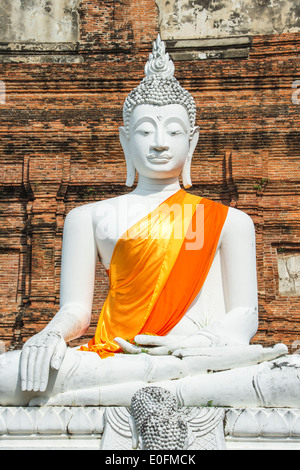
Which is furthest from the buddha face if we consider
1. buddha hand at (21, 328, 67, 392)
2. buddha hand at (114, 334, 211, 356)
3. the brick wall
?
the brick wall

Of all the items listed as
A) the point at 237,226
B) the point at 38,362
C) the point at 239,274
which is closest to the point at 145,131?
the point at 237,226

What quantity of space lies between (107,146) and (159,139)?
5804 millimetres

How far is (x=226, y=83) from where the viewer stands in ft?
37.4

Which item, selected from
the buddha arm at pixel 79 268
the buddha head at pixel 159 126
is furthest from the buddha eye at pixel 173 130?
the buddha arm at pixel 79 268

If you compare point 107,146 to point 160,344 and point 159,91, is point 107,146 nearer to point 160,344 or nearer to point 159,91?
point 159,91

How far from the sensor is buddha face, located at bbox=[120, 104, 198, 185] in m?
5.55

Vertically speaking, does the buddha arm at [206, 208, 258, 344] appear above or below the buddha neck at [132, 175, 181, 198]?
below

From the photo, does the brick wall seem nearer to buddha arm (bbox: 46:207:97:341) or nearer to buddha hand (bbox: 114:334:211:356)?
buddha arm (bbox: 46:207:97:341)

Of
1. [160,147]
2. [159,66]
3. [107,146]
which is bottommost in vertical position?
[107,146]

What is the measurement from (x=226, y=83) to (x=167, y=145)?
619cm

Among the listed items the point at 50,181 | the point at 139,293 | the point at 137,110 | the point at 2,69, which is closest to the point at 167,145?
the point at 137,110

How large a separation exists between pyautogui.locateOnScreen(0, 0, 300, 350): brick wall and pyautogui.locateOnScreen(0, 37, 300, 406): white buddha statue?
521 centimetres

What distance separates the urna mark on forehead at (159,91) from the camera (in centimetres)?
562

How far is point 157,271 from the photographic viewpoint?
17.1 ft
